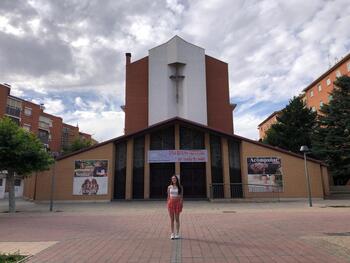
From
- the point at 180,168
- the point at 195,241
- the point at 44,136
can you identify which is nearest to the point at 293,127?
the point at 180,168

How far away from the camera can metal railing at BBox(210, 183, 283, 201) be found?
945 inches

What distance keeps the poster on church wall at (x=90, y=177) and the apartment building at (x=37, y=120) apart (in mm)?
16682

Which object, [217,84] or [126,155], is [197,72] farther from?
[126,155]

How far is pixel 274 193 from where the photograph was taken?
944 inches

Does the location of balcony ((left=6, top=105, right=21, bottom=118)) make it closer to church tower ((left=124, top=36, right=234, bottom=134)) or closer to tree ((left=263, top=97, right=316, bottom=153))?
church tower ((left=124, top=36, right=234, bottom=134))

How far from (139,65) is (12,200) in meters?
24.1

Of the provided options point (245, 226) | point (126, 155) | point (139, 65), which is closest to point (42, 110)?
point (139, 65)

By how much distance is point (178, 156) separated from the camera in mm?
25562

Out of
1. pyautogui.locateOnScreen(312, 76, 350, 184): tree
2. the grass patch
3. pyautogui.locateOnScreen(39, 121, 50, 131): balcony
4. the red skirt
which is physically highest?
pyautogui.locateOnScreen(39, 121, 50, 131): balcony

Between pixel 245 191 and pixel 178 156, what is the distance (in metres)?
5.79

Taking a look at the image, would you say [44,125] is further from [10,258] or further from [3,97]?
[10,258]

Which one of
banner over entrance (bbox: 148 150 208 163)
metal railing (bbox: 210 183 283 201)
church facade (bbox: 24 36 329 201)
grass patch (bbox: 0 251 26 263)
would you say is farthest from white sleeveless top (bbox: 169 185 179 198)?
banner over entrance (bbox: 148 150 208 163)

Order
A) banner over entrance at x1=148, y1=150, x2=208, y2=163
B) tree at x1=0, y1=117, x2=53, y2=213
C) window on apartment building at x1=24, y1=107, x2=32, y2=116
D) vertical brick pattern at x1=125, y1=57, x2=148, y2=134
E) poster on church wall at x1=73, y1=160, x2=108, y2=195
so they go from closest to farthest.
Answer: tree at x1=0, y1=117, x2=53, y2=213 → poster on church wall at x1=73, y1=160, x2=108, y2=195 → banner over entrance at x1=148, y1=150, x2=208, y2=163 → vertical brick pattern at x1=125, y1=57, x2=148, y2=134 → window on apartment building at x1=24, y1=107, x2=32, y2=116

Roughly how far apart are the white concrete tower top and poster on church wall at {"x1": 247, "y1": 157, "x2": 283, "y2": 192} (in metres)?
11.4
